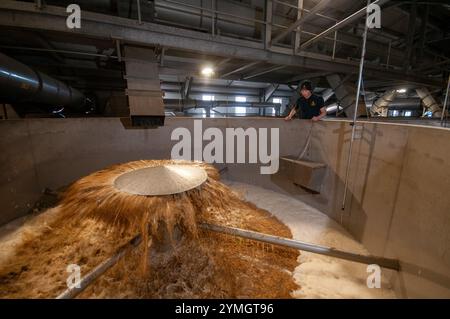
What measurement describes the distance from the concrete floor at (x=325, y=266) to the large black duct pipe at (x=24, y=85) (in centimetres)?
338

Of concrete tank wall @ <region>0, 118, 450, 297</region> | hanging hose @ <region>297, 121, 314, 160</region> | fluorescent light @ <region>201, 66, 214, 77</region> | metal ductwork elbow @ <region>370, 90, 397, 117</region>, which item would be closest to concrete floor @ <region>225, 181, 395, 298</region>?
concrete tank wall @ <region>0, 118, 450, 297</region>

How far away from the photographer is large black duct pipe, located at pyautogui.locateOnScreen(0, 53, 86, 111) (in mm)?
2133

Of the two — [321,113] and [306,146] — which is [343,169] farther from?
[321,113]

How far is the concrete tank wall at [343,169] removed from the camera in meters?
1.33

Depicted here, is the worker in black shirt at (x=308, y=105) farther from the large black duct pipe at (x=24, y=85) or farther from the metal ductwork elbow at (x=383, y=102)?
the metal ductwork elbow at (x=383, y=102)

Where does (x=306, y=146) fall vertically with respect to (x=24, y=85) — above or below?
below

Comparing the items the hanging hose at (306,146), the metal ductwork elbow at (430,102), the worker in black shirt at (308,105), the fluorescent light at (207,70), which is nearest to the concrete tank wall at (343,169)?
the hanging hose at (306,146)

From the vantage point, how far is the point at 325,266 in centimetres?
176

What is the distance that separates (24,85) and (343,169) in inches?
154

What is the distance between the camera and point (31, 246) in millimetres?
1873

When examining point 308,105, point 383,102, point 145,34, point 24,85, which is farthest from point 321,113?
point 383,102

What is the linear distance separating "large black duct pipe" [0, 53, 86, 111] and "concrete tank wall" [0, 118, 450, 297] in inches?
12.9

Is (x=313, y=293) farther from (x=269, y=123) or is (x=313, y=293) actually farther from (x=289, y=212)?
(x=269, y=123)
